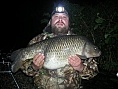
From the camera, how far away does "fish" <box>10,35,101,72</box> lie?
3.54m

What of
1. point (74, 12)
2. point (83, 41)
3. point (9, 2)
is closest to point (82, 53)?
point (83, 41)

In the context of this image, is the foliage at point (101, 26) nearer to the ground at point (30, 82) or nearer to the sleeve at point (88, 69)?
the ground at point (30, 82)

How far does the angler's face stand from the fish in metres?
0.53

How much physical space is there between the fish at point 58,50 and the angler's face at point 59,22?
21.0 inches

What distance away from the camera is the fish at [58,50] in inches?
139

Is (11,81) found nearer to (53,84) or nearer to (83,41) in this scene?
(53,84)

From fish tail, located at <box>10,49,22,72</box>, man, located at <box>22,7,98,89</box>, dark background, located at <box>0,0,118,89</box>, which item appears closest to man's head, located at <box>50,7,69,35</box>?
man, located at <box>22,7,98,89</box>

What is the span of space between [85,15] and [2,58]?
159 inches

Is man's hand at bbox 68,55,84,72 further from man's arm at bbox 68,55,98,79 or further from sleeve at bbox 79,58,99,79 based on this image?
sleeve at bbox 79,58,99,79

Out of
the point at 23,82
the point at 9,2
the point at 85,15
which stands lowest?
the point at 23,82

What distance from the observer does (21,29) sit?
124ft

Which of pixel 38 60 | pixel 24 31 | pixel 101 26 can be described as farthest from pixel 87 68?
pixel 24 31

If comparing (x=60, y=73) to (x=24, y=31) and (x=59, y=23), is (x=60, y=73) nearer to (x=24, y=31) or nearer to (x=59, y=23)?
(x=59, y=23)

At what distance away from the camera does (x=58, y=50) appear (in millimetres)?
3570
